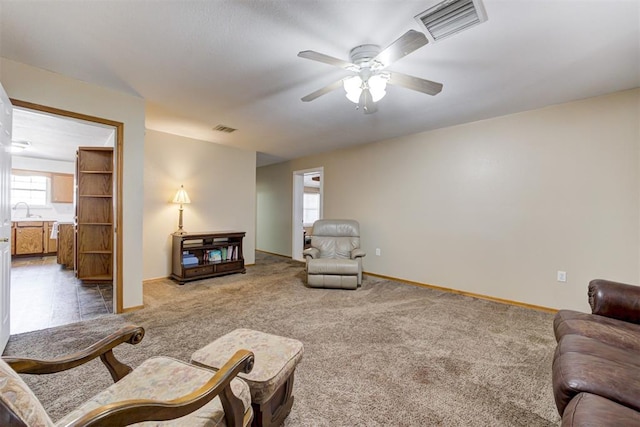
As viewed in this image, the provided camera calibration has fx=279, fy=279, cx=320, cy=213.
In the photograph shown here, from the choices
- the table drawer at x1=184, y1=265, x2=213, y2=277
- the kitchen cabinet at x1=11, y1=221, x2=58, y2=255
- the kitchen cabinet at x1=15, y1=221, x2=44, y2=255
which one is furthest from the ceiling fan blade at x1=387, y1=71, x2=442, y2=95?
the kitchen cabinet at x1=15, y1=221, x2=44, y2=255

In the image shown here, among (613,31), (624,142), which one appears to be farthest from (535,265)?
(613,31)

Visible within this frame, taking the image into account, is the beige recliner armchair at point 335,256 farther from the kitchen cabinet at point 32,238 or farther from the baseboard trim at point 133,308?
the kitchen cabinet at point 32,238

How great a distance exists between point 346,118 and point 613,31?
244cm

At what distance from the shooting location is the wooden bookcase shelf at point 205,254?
431 cm

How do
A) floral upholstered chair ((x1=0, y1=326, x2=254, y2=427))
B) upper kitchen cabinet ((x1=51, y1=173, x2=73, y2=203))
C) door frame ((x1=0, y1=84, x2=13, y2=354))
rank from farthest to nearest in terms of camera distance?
upper kitchen cabinet ((x1=51, y1=173, x2=73, y2=203)), door frame ((x1=0, y1=84, x2=13, y2=354)), floral upholstered chair ((x1=0, y1=326, x2=254, y2=427))

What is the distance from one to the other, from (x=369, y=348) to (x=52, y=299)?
12.9 ft

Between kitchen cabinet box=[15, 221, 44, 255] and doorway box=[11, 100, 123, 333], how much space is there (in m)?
0.20

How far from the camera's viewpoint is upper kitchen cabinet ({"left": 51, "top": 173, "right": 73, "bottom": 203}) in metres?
6.79

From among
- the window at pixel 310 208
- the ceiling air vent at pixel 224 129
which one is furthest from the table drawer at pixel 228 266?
the window at pixel 310 208

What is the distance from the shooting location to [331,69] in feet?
8.04

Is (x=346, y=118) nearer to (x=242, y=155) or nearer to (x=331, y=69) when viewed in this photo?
(x=331, y=69)

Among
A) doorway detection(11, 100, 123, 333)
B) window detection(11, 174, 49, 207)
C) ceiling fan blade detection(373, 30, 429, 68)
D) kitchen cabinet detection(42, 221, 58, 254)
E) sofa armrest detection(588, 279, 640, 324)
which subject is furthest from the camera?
window detection(11, 174, 49, 207)

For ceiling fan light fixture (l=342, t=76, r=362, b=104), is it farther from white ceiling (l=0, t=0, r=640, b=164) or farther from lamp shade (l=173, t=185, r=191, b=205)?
lamp shade (l=173, t=185, r=191, b=205)

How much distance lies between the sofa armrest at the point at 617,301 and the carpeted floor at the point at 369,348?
1.95 ft
